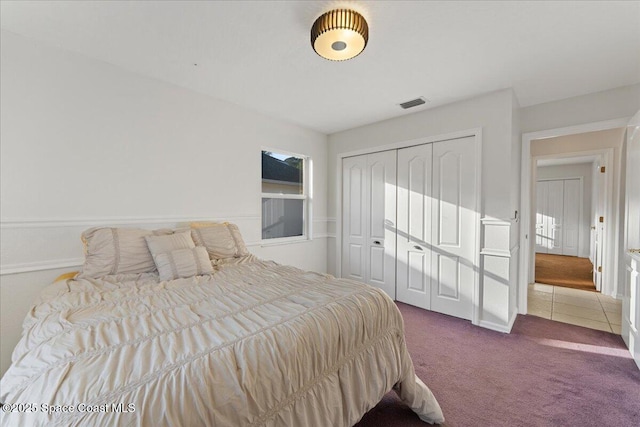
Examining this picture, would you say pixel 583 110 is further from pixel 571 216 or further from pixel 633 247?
pixel 571 216

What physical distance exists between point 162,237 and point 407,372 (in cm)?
202

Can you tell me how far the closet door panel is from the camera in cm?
397

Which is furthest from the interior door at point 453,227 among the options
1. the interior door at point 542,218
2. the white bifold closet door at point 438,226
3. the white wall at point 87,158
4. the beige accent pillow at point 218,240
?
the interior door at point 542,218

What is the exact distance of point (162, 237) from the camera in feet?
6.90

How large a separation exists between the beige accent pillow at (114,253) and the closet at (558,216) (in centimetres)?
890

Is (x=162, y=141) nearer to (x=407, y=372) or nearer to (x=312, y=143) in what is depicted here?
(x=312, y=143)

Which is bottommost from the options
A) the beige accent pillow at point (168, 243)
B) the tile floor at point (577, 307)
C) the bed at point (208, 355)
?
the tile floor at point (577, 307)

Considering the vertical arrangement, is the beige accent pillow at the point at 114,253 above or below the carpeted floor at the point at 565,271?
above

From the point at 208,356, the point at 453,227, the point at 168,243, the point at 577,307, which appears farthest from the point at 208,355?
the point at 577,307

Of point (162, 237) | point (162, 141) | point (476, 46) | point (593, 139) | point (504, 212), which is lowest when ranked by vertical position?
point (162, 237)

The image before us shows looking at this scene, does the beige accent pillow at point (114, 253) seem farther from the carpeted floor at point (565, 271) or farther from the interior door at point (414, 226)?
the carpeted floor at point (565, 271)

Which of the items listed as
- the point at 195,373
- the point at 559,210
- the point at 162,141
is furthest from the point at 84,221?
the point at 559,210

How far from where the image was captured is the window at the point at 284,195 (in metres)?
3.65

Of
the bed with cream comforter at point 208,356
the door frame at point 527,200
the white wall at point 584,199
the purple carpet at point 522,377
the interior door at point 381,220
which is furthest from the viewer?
the white wall at point 584,199
